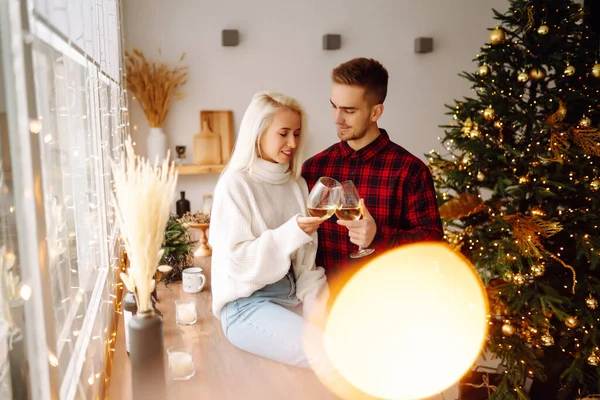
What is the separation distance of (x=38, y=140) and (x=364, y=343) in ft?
4.05

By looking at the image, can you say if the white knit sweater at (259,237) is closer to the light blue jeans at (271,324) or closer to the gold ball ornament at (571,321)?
the light blue jeans at (271,324)

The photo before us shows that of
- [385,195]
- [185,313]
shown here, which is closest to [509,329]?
[385,195]

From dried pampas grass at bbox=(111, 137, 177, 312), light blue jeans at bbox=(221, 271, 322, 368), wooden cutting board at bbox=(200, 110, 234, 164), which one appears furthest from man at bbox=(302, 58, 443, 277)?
wooden cutting board at bbox=(200, 110, 234, 164)

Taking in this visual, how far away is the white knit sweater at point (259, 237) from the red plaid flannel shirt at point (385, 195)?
259 millimetres

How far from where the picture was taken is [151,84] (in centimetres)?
401

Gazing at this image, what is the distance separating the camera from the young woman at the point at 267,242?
168 centimetres

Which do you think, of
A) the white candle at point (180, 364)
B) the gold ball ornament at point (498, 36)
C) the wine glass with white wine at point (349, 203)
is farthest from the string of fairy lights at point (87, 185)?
the gold ball ornament at point (498, 36)

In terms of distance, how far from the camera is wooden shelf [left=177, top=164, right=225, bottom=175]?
4.13 m

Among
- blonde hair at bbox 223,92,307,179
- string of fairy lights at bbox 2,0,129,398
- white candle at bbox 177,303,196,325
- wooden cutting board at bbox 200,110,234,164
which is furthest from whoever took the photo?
wooden cutting board at bbox 200,110,234,164

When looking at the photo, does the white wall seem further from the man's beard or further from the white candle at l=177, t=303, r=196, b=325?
the white candle at l=177, t=303, r=196, b=325

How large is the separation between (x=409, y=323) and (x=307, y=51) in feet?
9.81

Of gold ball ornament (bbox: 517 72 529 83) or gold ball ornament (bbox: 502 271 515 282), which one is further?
gold ball ornament (bbox: 517 72 529 83)

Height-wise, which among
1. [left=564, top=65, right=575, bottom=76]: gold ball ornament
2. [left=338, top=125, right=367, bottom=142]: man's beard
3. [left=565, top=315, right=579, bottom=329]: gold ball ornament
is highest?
[left=564, top=65, right=575, bottom=76]: gold ball ornament

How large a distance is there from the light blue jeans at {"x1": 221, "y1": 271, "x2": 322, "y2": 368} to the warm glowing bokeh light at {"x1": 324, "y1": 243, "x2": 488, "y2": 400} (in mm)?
107
